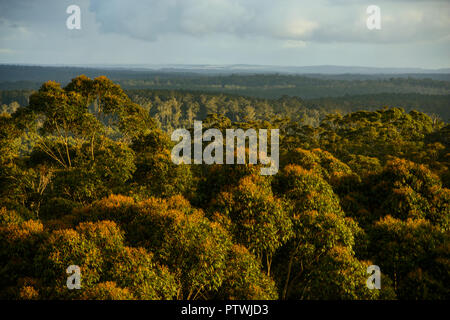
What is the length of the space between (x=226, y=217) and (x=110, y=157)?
26.5 feet

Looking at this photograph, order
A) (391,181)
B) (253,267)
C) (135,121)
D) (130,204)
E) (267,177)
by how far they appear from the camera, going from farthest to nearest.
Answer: (135,121), (391,181), (267,177), (130,204), (253,267)

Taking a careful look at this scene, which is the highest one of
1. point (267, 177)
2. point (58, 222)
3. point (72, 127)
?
point (72, 127)

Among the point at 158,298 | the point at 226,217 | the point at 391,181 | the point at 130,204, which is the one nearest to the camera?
the point at 158,298

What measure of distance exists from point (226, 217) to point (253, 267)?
1.61m

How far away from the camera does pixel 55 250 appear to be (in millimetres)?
6945

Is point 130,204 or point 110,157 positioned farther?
point 110,157

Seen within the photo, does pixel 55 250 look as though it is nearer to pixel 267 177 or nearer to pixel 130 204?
pixel 130 204

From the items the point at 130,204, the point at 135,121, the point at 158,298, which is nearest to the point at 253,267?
the point at 158,298

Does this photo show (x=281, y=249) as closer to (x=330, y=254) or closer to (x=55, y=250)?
(x=330, y=254)

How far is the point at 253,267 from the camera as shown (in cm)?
850

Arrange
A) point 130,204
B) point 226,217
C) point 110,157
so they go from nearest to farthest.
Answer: point 226,217 → point 130,204 → point 110,157

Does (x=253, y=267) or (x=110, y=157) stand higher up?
(x=110, y=157)

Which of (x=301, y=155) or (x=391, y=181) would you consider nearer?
(x=391, y=181)
